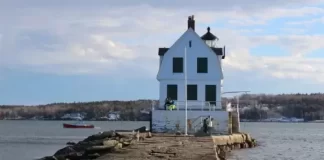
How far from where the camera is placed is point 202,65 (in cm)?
4300

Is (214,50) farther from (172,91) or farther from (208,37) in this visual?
(172,91)

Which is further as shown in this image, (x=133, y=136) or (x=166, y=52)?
(x=166, y=52)

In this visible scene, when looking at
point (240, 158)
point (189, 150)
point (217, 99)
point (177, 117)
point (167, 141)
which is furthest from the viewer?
point (217, 99)

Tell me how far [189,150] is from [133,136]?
20.9 ft

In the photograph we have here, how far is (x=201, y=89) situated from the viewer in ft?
140

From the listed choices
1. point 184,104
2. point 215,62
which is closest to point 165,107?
point 184,104

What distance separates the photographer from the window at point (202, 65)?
141 ft

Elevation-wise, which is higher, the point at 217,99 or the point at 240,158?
the point at 217,99

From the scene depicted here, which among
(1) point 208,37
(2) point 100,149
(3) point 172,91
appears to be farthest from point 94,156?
(1) point 208,37

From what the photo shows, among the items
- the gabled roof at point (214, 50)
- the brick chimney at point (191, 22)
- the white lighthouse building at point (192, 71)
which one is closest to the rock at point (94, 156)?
the white lighthouse building at point (192, 71)

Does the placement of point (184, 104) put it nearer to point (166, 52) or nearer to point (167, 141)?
point (166, 52)

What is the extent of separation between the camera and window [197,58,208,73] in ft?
141

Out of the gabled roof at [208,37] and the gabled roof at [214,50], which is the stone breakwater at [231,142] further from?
the gabled roof at [208,37]

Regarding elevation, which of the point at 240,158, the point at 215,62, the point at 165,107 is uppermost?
the point at 215,62
